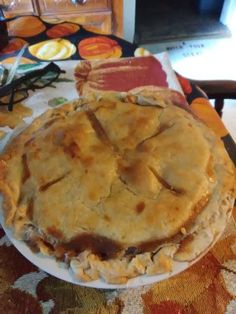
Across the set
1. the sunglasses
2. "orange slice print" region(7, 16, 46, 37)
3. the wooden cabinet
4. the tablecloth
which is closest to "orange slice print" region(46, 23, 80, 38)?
"orange slice print" region(7, 16, 46, 37)

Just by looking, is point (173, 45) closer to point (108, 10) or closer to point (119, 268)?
point (108, 10)

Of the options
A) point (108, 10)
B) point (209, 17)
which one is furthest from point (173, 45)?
point (108, 10)

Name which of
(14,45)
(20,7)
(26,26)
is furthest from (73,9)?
(14,45)

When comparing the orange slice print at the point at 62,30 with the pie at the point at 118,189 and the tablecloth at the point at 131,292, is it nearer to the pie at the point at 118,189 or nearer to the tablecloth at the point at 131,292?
the pie at the point at 118,189

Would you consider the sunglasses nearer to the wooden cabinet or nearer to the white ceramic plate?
the white ceramic plate

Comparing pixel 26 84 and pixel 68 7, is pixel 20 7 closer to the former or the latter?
pixel 68 7
